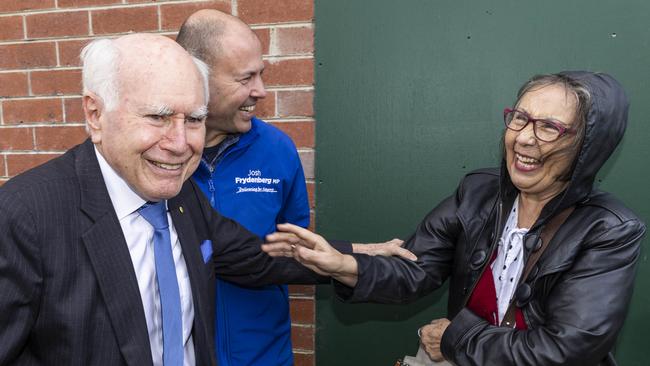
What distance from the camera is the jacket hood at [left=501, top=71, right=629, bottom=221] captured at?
5.63 feet

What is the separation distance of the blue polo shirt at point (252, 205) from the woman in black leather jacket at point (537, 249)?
0.97ft

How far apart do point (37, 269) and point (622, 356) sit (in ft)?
8.54

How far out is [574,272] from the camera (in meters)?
1.70

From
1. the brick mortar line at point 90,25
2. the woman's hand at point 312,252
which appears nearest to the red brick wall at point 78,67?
the brick mortar line at point 90,25

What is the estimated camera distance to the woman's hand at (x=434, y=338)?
1969 millimetres

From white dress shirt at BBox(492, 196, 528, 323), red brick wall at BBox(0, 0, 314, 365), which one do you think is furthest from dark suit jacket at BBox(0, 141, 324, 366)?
red brick wall at BBox(0, 0, 314, 365)

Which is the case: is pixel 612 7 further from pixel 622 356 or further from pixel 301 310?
pixel 301 310

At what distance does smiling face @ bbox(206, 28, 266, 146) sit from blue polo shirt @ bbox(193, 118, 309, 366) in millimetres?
90

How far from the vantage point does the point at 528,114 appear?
183cm

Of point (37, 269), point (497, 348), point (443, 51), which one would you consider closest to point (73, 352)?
point (37, 269)

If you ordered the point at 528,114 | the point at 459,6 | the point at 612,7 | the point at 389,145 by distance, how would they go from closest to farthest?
the point at 528,114 → the point at 612,7 → the point at 459,6 → the point at 389,145

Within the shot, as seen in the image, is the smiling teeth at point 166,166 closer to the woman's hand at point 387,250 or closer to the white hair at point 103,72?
the white hair at point 103,72

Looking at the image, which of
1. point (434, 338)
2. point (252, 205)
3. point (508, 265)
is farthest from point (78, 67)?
point (508, 265)

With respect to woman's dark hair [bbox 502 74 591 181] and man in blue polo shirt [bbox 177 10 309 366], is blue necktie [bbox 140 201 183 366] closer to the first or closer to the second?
man in blue polo shirt [bbox 177 10 309 366]
